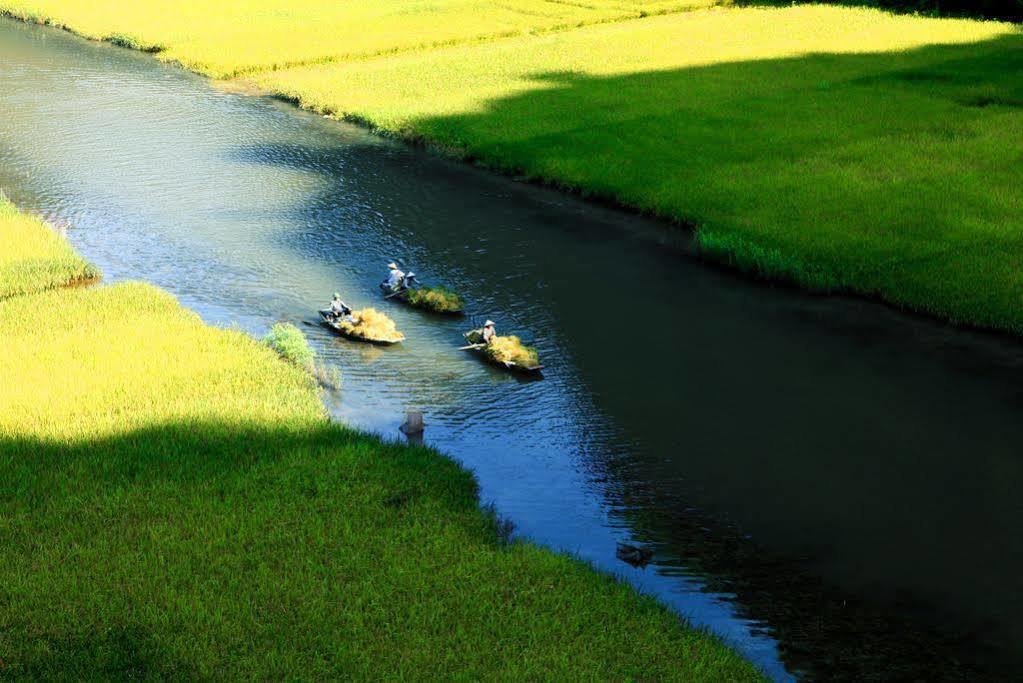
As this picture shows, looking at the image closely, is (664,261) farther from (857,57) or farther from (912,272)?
(857,57)

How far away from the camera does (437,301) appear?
15.6m

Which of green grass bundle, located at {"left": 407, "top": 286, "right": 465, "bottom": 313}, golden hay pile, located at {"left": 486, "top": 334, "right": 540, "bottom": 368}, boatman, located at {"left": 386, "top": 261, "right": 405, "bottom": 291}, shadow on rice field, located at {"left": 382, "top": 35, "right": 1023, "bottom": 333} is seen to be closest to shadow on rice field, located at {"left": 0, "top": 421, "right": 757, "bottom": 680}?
golden hay pile, located at {"left": 486, "top": 334, "right": 540, "bottom": 368}

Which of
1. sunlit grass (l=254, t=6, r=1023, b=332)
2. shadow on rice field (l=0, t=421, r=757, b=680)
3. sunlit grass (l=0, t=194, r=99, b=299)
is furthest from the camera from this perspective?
sunlit grass (l=254, t=6, r=1023, b=332)

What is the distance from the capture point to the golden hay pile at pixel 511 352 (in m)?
13.7

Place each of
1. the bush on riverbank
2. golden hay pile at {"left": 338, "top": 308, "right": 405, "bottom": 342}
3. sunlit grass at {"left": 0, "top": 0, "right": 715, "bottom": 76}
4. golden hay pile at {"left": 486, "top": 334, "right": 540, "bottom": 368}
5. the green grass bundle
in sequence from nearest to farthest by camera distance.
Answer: the bush on riverbank → golden hay pile at {"left": 486, "top": 334, "right": 540, "bottom": 368} → golden hay pile at {"left": 338, "top": 308, "right": 405, "bottom": 342} → the green grass bundle → sunlit grass at {"left": 0, "top": 0, "right": 715, "bottom": 76}

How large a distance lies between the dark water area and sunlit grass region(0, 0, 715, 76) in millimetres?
12617

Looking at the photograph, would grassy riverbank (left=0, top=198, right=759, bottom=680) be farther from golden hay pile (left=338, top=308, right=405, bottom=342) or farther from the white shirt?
the white shirt

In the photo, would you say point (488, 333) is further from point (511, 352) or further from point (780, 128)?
point (780, 128)

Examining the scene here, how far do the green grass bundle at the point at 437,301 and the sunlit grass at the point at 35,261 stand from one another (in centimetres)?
478

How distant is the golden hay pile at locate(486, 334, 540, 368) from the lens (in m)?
13.7

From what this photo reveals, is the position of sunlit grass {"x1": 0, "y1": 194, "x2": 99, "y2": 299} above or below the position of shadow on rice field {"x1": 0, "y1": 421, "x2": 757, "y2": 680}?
above

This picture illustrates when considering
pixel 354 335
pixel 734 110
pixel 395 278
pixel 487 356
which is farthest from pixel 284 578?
pixel 734 110

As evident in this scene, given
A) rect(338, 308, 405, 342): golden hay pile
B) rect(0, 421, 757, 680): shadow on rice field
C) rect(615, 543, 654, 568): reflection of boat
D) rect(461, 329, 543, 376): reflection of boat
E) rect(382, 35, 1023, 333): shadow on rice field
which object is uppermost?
rect(382, 35, 1023, 333): shadow on rice field

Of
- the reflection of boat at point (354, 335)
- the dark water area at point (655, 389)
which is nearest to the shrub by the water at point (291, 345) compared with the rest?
the dark water area at point (655, 389)
